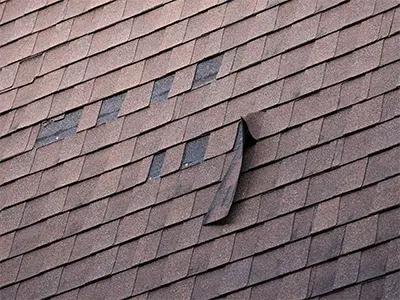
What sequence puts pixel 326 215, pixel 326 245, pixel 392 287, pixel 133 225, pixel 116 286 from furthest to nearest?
1. pixel 133 225
2. pixel 116 286
3. pixel 326 215
4. pixel 326 245
5. pixel 392 287

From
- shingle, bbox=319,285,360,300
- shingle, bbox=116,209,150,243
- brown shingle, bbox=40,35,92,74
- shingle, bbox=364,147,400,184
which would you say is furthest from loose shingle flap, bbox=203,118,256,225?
brown shingle, bbox=40,35,92,74

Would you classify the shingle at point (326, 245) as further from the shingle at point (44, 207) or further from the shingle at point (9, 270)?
the shingle at point (9, 270)

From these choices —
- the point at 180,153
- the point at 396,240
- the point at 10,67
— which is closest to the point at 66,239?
the point at 180,153

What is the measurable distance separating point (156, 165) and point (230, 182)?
73 centimetres

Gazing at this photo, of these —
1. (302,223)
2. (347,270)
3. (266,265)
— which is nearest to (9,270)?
(266,265)

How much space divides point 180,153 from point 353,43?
138 cm

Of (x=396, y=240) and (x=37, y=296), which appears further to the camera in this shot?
(x=37, y=296)

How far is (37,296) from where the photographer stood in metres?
10.9

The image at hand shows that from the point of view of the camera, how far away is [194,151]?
1076 centimetres

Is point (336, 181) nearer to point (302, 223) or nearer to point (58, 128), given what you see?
point (302, 223)

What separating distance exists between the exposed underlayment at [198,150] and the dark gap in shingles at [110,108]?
11 mm

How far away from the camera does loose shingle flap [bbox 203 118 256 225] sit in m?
10.3

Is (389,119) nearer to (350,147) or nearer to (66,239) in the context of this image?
(350,147)

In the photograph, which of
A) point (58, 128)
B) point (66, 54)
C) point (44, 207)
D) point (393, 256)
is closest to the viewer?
point (393, 256)
